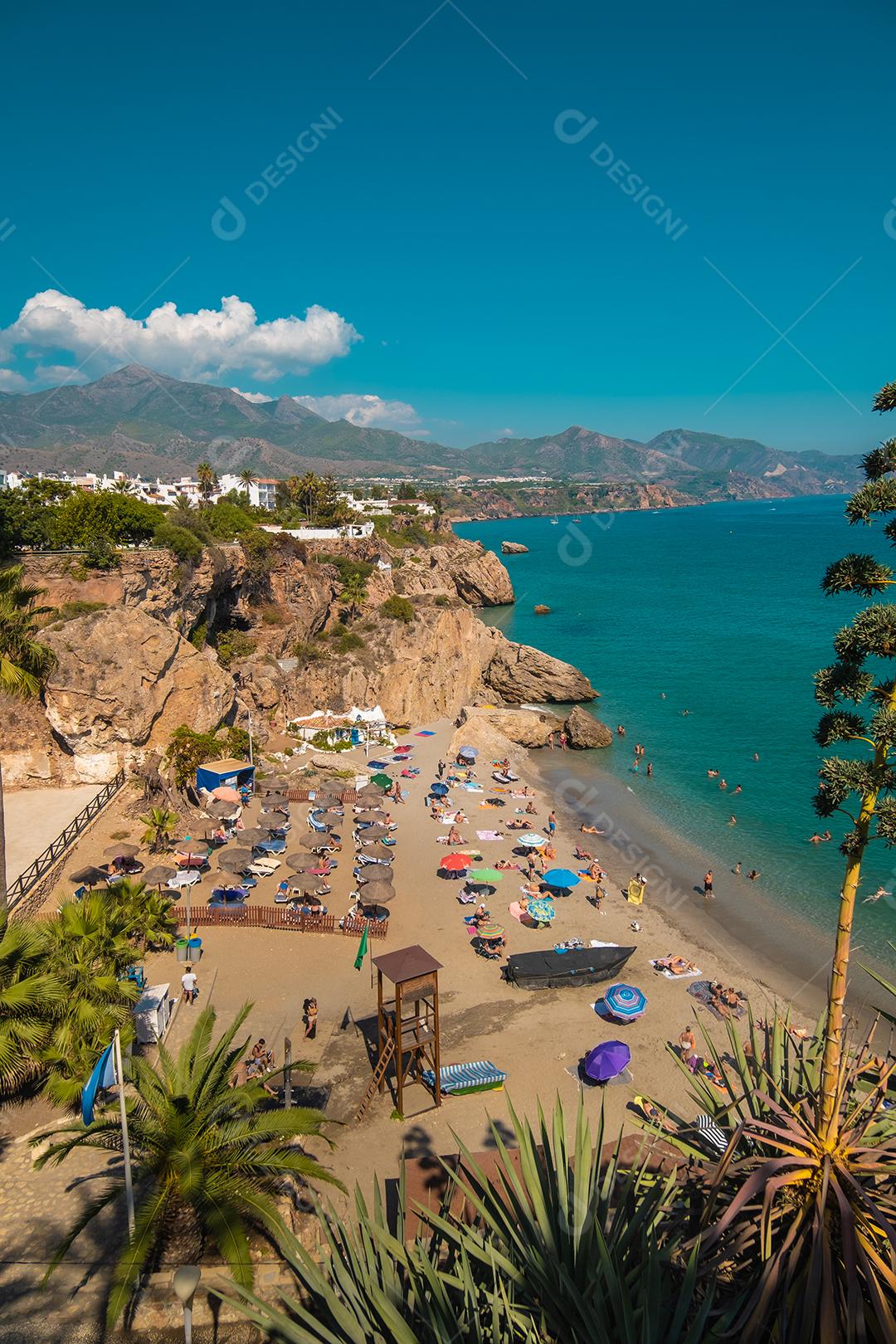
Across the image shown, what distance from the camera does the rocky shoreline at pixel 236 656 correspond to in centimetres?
2639

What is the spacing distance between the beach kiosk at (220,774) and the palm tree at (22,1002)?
16.7 metres

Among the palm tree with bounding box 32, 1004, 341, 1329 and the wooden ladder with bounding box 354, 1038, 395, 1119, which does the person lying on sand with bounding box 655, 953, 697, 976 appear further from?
the palm tree with bounding box 32, 1004, 341, 1329

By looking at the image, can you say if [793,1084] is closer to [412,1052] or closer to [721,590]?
[412,1052]

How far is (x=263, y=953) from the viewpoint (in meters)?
19.6

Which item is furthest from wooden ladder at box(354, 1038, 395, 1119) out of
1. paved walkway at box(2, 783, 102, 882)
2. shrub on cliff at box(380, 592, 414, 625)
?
shrub on cliff at box(380, 592, 414, 625)

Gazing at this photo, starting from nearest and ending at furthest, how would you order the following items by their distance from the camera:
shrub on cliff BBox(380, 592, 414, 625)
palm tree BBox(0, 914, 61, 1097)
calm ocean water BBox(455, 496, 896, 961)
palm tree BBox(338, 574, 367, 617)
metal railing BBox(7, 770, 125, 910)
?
palm tree BBox(0, 914, 61, 1097)
metal railing BBox(7, 770, 125, 910)
calm ocean water BBox(455, 496, 896, 961)
shrub on cliff BBox(380, 592, 414, 625)
palm tree BBox(338, 574, 367, 617)

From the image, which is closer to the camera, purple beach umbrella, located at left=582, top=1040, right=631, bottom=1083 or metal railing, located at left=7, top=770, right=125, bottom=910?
purple beach umbrella, located at left=582, top=1040, right=631, bottom=1083

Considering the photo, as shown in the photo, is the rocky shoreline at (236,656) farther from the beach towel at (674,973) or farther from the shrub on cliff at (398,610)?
the beach towel at (674,973)

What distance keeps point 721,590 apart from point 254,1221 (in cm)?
10272

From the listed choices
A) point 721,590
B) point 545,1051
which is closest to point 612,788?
point 545,1051

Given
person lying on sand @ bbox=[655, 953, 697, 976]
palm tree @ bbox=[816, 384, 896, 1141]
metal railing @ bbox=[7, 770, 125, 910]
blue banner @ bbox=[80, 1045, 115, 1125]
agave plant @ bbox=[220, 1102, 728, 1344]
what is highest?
palm tree @ bbox=[816, 384, 896, 1141]

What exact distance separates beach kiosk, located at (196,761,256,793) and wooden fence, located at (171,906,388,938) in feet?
25.0

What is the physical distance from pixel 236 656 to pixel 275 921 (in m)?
21.5

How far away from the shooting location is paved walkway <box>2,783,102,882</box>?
827 inches
